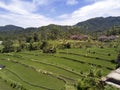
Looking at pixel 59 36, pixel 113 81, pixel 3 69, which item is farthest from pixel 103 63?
pixel 59 36

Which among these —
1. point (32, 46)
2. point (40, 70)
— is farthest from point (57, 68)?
point (32, 46)

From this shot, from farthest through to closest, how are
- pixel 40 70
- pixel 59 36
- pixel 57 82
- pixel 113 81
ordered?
pixel 59 36 < pixel 40 70 < pixel 57 82 < pixel 113 81

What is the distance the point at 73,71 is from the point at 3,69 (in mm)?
27246

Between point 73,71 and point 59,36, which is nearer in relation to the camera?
point 73,71

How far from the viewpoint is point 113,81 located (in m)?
26.1

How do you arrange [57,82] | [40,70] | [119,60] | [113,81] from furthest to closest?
[40,70], [119,60], [57,82], [113,81]

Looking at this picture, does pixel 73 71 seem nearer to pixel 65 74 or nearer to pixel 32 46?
pixel 65 74

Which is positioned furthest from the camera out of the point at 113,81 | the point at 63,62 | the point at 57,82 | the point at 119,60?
the point at 63,62

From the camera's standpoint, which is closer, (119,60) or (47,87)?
(47,87)

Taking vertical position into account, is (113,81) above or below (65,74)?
above

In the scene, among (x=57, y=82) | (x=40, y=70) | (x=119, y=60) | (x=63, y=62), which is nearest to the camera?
(x=57, y=82)

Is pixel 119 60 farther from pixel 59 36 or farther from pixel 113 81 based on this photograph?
pixel 59 36

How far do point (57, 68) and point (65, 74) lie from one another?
745 cm

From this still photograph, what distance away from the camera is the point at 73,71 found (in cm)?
6619
